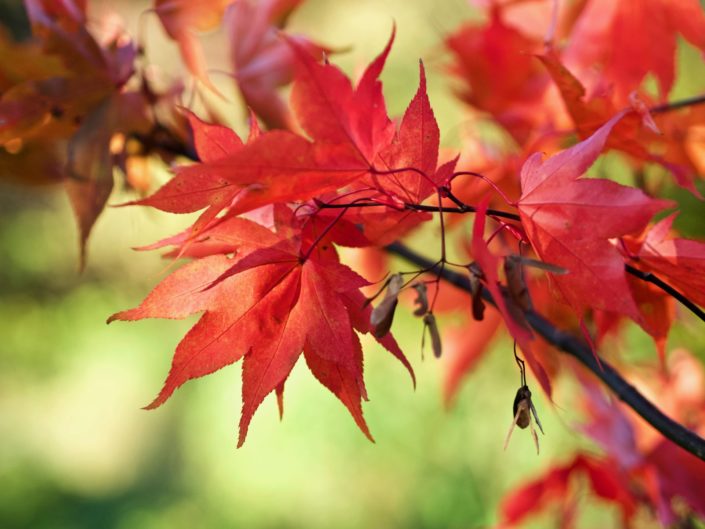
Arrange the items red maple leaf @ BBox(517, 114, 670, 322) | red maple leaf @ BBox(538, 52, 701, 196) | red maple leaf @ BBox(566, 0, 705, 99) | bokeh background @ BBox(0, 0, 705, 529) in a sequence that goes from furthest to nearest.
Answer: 1. bokeh background @ BBox(0, 0, 705, 529)
2. red maple leaf @ BBox(566, 0, 705, 99)
3. red maple leaf @ BBox(538, 52, 701, 196)
4. red maple leaf @ BBox(517, 114, 670, 322)

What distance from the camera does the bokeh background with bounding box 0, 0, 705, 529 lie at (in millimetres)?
1865

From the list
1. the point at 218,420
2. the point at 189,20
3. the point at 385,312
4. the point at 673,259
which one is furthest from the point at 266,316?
the point at 218,420

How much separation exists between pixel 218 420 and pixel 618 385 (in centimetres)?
201

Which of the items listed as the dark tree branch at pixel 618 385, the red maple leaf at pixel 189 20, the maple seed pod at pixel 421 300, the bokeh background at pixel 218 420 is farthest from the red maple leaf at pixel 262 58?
the bokeh background at pixel 218 420

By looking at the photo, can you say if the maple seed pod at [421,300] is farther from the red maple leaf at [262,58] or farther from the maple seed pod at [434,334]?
the red maple leaf at [262,58]

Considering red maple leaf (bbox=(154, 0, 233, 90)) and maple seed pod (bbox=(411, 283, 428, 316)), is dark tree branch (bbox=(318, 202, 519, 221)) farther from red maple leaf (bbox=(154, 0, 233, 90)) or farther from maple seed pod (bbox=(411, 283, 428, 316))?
red maple leaf (bbox=(154, 0, 233, 90))

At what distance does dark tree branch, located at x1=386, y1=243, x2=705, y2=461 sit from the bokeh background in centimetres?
96

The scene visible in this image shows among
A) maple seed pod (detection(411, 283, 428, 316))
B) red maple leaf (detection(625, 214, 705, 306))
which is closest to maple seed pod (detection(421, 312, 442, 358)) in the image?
maple seed pod (detection(411, 283, 428, 316))

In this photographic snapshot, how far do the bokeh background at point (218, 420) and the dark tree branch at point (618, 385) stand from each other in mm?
962

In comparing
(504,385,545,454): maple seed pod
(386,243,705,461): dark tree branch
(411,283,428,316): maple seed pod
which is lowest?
(386,243,705,461): dark tree branch

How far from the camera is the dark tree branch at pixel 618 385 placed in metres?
0.40

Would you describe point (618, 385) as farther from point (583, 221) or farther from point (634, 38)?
point (634, 38)

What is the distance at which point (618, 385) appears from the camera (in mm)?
451

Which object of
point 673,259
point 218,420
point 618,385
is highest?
point 673,259
